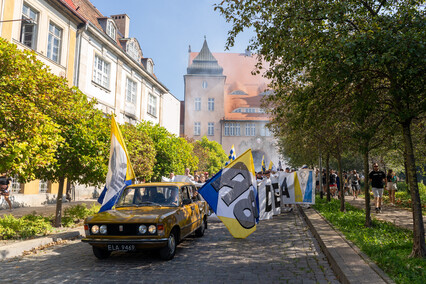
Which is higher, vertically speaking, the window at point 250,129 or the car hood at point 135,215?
the window at point 250,129

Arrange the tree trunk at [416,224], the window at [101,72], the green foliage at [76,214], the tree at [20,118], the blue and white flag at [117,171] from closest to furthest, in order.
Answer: the tree trunk at [416,224], the tree at [20,118], the blue and white flag at [117,171], the green foliage at [76,214], the window at [101,72]

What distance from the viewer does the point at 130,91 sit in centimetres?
3186

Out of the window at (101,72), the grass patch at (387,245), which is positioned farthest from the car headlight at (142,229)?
the window at (101,72)

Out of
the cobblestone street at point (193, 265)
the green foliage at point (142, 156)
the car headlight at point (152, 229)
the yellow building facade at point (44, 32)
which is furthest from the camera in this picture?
the yellow building facade at point (44, 32)

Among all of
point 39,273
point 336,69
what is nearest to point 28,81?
point 39,273

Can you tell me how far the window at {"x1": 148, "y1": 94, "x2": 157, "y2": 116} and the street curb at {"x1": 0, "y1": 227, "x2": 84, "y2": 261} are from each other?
2792 centimetres

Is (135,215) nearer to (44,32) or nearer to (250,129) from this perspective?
(44,32)

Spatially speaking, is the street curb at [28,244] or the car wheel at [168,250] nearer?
the car wheel at [168,250]

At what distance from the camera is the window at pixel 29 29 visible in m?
18.3

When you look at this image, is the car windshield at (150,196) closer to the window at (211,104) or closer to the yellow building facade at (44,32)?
the yellow building facade at (44,32)

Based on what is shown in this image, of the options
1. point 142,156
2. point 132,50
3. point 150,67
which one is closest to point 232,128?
point 150,67

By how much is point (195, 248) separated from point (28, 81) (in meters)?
5.22

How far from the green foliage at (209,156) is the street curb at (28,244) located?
37352 mm

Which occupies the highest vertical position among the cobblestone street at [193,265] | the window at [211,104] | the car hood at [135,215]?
the window at [211,104]
